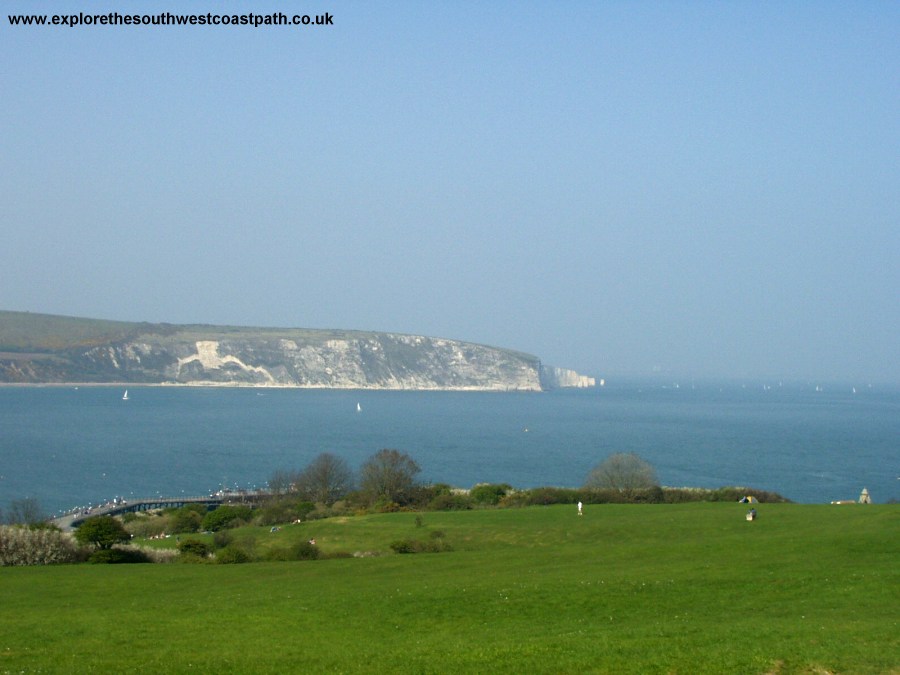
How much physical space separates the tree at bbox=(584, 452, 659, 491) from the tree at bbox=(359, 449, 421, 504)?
846 cm

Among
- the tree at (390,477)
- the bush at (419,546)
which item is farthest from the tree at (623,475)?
the bush at (419,546)

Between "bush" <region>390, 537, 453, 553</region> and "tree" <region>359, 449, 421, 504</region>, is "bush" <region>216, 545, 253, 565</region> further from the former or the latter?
"tree" <region>359, 449, 421, 504</region>

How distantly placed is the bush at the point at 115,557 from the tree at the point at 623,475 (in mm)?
24003

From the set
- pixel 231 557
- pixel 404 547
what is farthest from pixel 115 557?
pixel 404 547

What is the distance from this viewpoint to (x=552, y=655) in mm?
9562

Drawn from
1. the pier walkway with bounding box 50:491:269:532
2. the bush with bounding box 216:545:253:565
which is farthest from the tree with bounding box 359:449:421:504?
the bush with bounding box 216:545:253:565

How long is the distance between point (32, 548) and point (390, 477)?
75.2ft

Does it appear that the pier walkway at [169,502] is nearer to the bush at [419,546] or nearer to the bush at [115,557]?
the bush at [115,557]

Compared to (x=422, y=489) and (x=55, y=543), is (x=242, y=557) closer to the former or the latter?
Result: (x=55, y=543)

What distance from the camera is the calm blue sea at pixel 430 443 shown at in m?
60.3

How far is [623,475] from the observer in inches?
1699

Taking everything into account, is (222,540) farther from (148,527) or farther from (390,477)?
(390,477)

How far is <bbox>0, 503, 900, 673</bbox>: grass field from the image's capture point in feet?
31.0

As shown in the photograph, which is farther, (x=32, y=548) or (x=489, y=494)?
(x=489, y=494)
